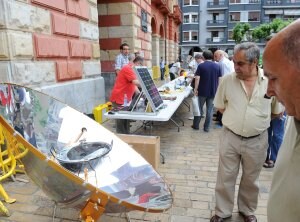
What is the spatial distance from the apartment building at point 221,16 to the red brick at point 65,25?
41731 mm

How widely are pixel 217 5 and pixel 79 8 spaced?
47.7 m

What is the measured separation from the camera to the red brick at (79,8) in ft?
19.5

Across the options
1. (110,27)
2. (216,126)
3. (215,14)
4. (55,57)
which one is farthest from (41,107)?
(215,14)

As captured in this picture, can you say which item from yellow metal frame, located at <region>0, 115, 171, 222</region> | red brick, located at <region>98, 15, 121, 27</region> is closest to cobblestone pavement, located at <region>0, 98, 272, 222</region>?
yellow metal frame, located at <region>0, 115, 171, 222</region>

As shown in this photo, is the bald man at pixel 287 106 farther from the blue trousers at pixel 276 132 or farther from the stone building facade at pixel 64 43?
the stone building facade at pixel 64 43

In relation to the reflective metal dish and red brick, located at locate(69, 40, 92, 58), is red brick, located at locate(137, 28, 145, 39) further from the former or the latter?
the reflective metal dish

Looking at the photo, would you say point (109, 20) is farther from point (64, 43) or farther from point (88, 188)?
point (88, 188)

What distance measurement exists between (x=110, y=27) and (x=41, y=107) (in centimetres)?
782

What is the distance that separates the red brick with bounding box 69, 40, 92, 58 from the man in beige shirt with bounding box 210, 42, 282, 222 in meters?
4.34

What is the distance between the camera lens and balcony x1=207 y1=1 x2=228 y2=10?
4834 cm

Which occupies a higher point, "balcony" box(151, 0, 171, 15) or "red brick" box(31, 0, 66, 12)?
"balcony" box(151, 0, 171, 15)

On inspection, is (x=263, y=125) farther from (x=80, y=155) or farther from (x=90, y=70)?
(x=90, y=70)

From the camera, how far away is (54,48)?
5.29 metres

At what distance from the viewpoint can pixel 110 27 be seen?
9578mm
